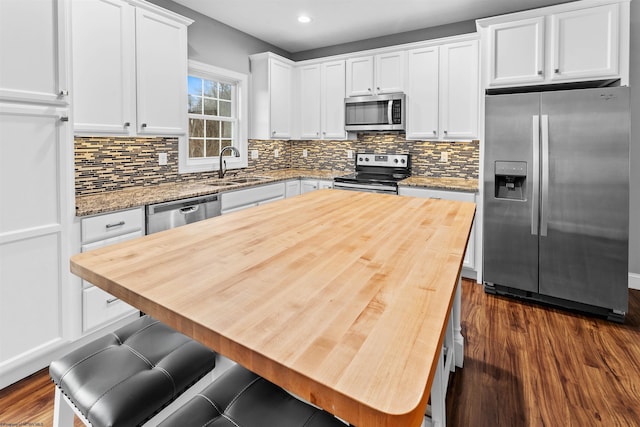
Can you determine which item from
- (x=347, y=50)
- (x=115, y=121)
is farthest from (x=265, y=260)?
(x=347, y=50)

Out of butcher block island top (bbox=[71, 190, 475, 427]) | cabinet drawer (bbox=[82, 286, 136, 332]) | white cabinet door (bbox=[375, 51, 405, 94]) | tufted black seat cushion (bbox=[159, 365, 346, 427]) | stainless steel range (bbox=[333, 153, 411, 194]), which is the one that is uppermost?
white cabinet door (bbox=[375, 51, 405, 94])

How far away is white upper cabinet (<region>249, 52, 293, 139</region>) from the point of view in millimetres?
4324

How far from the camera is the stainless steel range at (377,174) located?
3830mm

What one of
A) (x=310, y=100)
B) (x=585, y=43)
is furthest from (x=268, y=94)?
(x=585, y=43)

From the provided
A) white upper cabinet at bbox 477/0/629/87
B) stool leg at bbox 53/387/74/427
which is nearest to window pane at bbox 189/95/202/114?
white upper cabinet at bbox 477/0/629/87

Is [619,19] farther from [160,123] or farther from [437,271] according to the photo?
[160,123]

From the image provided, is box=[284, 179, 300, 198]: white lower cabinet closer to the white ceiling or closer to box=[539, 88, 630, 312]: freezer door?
the white ceiling

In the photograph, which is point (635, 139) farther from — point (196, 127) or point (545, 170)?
point (196, 127)

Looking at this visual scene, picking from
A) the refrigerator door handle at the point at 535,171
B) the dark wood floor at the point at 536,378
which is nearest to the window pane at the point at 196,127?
the dark wood floor at the point at 536,378

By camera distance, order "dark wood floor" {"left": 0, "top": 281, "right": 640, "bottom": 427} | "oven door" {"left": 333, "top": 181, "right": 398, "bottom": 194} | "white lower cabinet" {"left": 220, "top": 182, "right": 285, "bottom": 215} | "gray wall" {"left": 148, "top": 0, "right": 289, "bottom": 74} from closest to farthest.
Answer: "dark wood floor" {"left": 0, "top": 281, "right": 640, "bottom": 427}, "white lower cabinet" {"left": 220, "top": 182, "right": 285, "bottom": 215}, "gray wall" {"left": 148, "top": 0, "right": 289, "bottom": 74}, "oven door" {"left": 333, "top": 181, "right": 398, "bottom": 194}

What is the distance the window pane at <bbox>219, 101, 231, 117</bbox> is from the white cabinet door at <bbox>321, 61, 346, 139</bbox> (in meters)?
1.16

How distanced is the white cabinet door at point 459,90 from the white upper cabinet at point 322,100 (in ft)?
3.98

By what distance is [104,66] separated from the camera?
2535 millimetres

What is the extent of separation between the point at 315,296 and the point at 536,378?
1.92m
